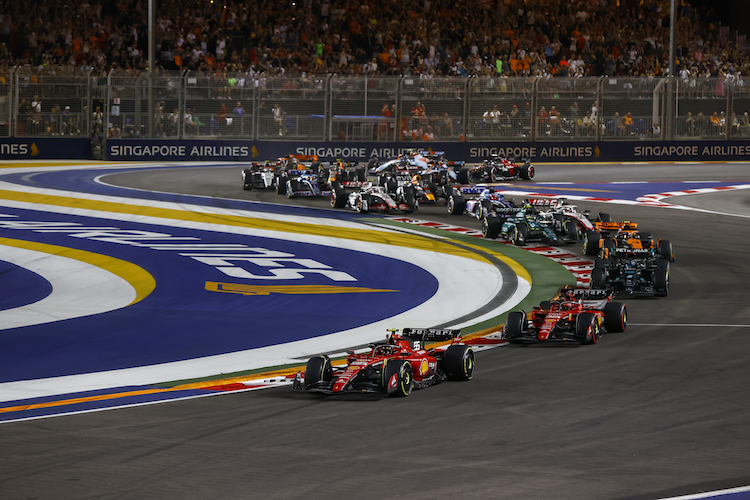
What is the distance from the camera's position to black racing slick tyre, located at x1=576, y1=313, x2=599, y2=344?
12.0 metres

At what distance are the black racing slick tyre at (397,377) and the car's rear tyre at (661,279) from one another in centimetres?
666

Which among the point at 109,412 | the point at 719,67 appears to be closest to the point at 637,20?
the point at 719,67

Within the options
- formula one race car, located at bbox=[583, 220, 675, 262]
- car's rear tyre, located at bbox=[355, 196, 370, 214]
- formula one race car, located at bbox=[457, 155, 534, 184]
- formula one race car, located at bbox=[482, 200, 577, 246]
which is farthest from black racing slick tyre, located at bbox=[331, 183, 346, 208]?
formula one race car, located at bbox=[583, 220, 675, 262]

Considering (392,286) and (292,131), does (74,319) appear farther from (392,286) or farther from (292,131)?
(292,131)

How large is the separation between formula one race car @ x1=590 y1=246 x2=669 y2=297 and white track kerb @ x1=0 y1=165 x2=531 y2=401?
48.1 inches

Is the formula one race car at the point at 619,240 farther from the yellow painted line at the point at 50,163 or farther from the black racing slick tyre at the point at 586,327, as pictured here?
Answer: the yellow painted line at the point at 50,163

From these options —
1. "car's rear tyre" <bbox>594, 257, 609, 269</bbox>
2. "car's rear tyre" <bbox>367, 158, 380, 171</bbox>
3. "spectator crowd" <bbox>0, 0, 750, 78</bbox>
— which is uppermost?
"spectator crowd" <bbox>0, 0, 750, 78</bbox>

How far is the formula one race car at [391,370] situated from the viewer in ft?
31.6

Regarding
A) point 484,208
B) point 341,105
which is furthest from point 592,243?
point 341,105

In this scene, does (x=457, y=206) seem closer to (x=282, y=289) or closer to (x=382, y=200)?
(x=382, y=200)

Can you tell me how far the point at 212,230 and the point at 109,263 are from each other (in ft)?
14.6

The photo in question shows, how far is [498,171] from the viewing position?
32.9 metres

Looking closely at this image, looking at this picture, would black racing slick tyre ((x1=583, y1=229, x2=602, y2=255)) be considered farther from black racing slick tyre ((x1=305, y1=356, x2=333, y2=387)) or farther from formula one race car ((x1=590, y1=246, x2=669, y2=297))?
black racing slick tyre ((x1=305, y1=356, x2=333, y2=387))

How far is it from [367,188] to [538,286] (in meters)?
9.72
